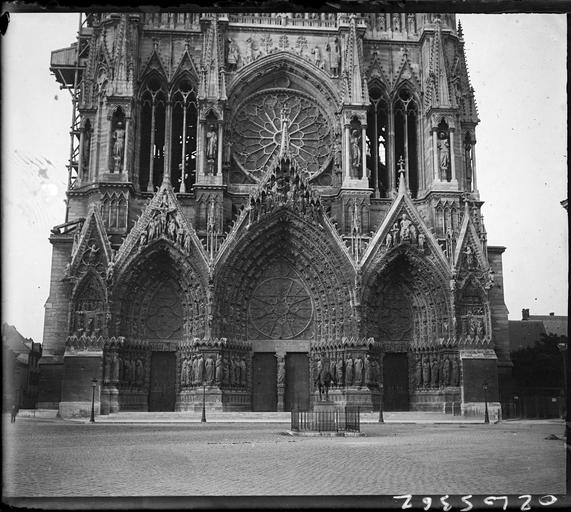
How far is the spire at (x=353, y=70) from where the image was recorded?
35281 millimetres

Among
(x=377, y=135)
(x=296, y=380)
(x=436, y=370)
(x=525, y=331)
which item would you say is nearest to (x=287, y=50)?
(x=377, y=135)

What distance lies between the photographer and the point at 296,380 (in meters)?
33.3

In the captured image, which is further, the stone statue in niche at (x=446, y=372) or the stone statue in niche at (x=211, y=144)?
the stone statue in niche at (x=211, y=144)

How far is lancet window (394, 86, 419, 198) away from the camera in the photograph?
36500mm

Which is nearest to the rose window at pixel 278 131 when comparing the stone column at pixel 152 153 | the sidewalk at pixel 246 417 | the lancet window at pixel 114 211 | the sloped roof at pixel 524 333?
the stone column at pixel 152 153

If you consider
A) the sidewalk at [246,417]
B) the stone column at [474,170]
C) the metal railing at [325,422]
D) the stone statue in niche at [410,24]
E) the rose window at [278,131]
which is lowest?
the sidewalk at [246,417]

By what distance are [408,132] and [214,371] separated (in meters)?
14.8

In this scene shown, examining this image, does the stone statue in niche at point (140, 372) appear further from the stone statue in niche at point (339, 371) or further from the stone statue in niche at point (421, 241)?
the stone statue in niche at point (421, 241)

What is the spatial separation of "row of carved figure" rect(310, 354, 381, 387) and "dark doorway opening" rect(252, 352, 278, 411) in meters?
2.15

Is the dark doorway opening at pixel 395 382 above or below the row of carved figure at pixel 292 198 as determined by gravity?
below

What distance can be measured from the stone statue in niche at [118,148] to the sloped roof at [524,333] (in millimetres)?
22208

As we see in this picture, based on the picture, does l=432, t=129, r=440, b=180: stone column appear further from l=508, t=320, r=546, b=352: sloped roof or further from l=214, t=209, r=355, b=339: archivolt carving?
l=508, t=320, r=546, b=352: sloped roof

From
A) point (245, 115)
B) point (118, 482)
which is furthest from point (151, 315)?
point (118, 482)

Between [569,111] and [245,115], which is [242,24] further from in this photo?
[569,111]
